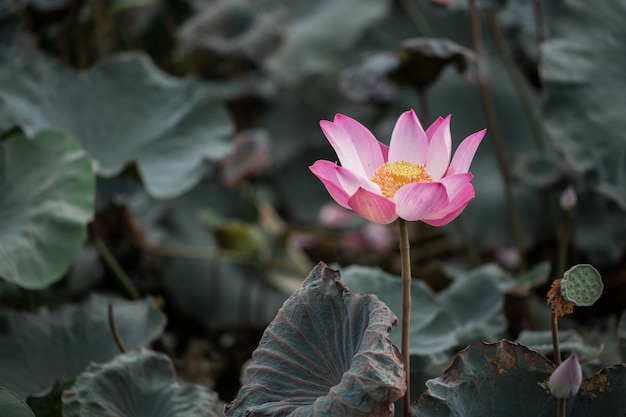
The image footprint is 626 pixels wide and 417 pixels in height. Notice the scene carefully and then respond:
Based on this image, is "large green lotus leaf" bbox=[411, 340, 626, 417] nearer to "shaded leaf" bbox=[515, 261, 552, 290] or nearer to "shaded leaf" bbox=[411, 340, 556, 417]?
"shaded leaf" bbox=[411, 340, 556, 417]

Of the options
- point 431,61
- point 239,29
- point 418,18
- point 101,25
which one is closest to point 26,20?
point 101,25

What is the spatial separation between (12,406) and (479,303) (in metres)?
0.70

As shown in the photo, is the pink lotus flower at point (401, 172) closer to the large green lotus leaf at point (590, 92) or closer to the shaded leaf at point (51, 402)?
the shaded leaf at point (51, 402)

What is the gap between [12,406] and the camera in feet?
2.43

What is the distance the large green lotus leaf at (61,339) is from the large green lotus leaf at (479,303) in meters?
0.45

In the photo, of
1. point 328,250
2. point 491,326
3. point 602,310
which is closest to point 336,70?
point 328,250

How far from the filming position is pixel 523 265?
1.48 metres

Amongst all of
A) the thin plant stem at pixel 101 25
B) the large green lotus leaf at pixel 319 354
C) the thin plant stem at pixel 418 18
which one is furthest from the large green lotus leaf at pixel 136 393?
the thin plant stem at pixel 418 18

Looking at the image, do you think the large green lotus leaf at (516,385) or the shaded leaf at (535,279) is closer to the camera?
the large green lotus leaf at (516,385)

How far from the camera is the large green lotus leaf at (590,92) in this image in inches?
47.9

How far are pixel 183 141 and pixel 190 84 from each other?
15 cm

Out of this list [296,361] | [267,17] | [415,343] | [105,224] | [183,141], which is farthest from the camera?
[267,17]

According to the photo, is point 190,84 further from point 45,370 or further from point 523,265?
point 523,265

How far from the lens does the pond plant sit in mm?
671
